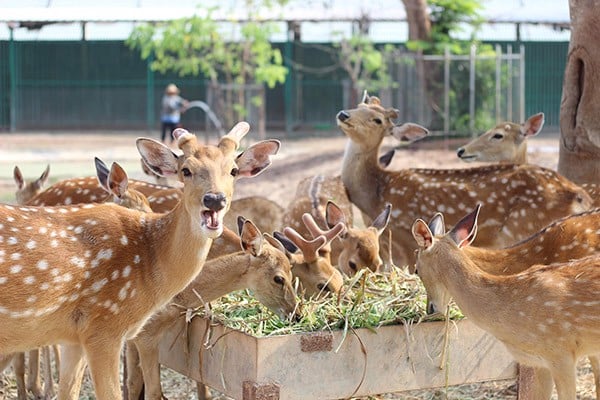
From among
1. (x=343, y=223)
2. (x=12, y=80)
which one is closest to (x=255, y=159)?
(x=343, y=223)

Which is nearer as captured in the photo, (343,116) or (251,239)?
(251,239)

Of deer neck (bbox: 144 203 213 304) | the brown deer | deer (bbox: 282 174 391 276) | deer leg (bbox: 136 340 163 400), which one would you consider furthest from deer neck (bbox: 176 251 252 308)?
the brown deer

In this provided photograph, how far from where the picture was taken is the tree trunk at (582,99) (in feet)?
34.2

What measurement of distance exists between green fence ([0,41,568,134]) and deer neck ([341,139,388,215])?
22042 millimetres

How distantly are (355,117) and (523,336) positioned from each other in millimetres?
4750

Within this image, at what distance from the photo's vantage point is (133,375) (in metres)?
7.93

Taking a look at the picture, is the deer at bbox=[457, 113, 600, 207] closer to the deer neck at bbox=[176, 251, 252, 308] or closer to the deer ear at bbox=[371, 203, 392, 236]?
the deer ear at bbox=[371, 203, 392, 236]

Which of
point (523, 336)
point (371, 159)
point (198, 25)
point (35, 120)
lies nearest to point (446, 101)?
point (198, 25)

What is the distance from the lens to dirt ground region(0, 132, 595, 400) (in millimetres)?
8945

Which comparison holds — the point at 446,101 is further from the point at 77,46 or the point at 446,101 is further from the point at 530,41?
the point at 77,46

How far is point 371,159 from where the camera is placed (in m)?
11.2

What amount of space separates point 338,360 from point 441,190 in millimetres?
3862

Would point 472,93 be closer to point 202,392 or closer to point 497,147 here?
point 497,147

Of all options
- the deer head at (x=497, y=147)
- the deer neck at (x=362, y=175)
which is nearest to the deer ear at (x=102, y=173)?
the deer neck at (x=362, y=175)
